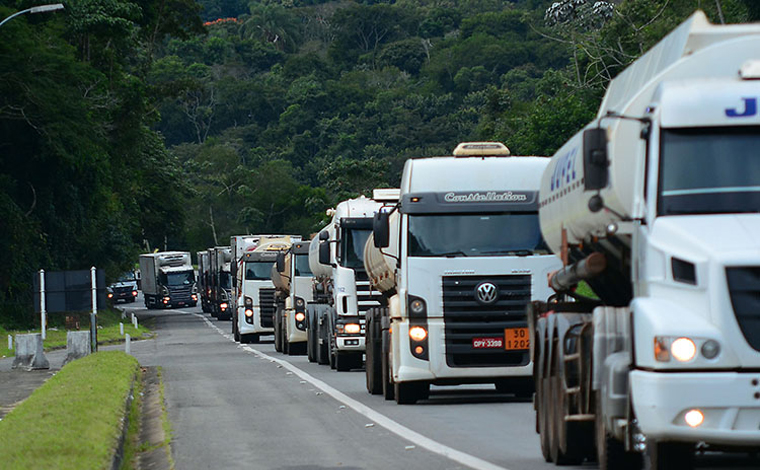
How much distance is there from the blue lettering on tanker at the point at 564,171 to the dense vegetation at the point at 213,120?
507 inches

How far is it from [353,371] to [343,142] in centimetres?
12488

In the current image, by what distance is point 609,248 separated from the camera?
11219 mm

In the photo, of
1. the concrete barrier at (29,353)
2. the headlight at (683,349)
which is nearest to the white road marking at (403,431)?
the headlight at (683,349)

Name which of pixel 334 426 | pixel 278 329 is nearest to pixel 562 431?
pixel 334 426

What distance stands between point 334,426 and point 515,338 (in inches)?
133

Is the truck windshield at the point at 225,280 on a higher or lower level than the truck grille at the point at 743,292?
higher

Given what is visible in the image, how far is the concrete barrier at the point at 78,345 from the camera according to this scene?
34906mm

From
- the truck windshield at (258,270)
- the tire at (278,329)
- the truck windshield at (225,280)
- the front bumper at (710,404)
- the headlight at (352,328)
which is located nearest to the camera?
the front bumper at (710,404)

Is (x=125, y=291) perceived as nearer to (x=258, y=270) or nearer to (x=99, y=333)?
(x=99, y=333)

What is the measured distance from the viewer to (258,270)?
52.7m

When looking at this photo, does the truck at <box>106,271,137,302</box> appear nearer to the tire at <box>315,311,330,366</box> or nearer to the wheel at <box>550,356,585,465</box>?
the tire at <box>315,311,330,366</box>

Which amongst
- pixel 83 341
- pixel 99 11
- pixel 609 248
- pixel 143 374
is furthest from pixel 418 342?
pixel 99 11

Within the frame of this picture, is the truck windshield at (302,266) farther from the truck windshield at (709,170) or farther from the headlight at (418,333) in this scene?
the truck windshield at (709,170)

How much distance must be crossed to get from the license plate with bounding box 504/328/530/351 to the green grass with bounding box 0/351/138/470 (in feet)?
16.6
